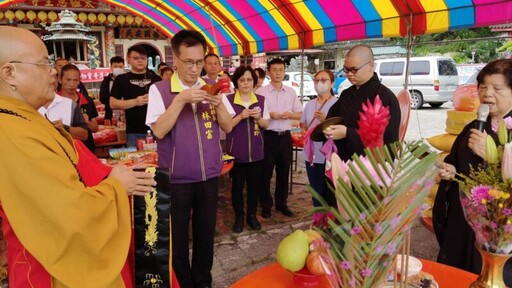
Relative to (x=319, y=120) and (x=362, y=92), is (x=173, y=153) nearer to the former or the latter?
(x=362, y=92)

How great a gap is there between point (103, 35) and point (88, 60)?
4.59 feet

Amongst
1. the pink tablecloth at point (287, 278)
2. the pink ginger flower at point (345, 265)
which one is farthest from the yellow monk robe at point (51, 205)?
the pink ginger flower at point (345, 265)

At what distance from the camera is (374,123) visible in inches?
37.1

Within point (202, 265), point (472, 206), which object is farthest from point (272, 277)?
point (202, 265)

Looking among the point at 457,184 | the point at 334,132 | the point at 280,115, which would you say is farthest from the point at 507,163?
the point at 280,115

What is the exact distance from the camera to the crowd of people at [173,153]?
115 cm

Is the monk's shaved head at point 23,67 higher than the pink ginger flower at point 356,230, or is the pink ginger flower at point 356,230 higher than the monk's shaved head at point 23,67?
the monk's shaved head at point 23,67

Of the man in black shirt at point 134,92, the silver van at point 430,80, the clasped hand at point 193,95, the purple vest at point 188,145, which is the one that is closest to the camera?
the clasped hand at point 193,95

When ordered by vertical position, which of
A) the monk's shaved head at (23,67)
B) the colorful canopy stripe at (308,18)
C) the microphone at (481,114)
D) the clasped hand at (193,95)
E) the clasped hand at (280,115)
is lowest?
the clasped hand at (280,115)

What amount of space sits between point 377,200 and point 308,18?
19.2 feet

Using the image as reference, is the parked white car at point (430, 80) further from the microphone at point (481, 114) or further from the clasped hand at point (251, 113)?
the microphone at point (481, 114)

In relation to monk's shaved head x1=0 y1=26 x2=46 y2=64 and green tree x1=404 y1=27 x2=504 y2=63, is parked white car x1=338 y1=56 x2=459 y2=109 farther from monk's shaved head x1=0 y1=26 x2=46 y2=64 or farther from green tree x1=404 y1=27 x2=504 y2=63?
monk's shaved head x1=0 y1=26 x2=46 y2=64

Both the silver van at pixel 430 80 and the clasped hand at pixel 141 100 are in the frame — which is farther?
the silver van at pixel 430 80

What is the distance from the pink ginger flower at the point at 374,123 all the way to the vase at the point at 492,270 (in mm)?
679
